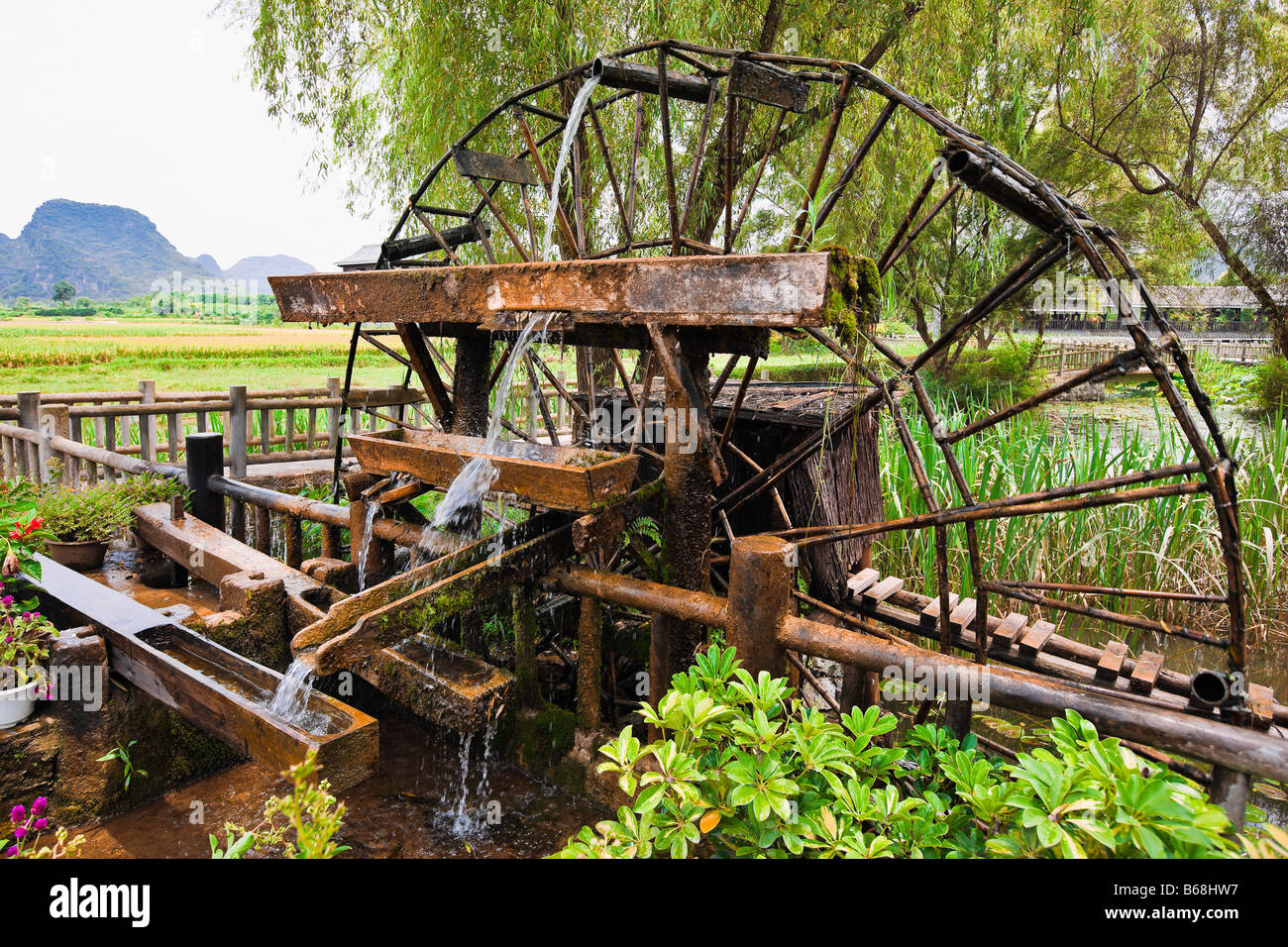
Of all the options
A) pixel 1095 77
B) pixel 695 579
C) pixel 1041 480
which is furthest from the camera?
pixel 1095 77

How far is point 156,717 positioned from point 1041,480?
19.6 feet

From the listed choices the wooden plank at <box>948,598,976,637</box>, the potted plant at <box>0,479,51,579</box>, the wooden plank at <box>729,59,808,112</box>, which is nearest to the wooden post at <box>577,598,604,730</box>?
the wooden plank at <box>948,598,976,637</box>

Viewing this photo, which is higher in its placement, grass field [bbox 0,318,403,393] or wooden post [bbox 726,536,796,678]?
grass field [bbox 0,318,403,393]

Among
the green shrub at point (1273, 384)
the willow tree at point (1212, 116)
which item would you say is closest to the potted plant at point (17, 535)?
the willow tree at point (1212, 116)

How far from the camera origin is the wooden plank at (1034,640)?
129 inches

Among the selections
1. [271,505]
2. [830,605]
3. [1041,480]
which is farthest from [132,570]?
[1041,480]

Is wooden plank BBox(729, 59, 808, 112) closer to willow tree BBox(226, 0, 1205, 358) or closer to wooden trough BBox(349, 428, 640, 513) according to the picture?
wooden trough BBox(349, 428, 640, 513)

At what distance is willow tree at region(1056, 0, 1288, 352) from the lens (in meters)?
12.1

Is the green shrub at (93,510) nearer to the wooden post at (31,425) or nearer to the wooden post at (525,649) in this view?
the wooden post at (31,425)

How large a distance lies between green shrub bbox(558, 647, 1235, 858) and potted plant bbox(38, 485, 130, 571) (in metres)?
4.94

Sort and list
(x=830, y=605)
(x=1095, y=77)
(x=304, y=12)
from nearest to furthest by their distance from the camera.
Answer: (x=830, y=605) → (x=304, y=12) → (x=1095, y=77)

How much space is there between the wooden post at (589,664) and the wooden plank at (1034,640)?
1857 mm

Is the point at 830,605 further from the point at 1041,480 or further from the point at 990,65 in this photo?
the point at 990,65
